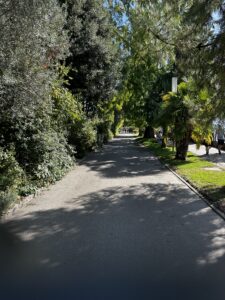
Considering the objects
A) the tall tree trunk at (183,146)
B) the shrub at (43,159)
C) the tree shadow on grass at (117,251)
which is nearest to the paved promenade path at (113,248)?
the tree shadow on grass at (117,251)

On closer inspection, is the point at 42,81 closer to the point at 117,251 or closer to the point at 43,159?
the point at 43,159

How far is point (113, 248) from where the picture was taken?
585 centimetres

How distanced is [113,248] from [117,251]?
0.15m

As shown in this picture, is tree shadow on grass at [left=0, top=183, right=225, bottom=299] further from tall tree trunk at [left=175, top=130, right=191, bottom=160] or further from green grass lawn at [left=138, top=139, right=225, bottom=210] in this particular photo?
tall tree trunk at [left=175, top=130, right=191, bottom=160]

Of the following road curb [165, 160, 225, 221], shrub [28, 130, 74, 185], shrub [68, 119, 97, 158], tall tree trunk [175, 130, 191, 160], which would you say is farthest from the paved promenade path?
tall tree trunk [175, 130, 191, 160]

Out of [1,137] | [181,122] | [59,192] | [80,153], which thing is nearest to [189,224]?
[59,192]

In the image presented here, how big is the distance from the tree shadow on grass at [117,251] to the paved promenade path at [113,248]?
0.04 ft

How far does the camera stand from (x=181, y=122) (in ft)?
59.4

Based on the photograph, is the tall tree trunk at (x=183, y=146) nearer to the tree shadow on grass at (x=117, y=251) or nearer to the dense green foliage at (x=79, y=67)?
the dense green foliage at (x=79, y=67)

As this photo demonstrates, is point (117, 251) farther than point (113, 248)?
Result: No

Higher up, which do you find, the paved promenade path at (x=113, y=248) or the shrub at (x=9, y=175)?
the shrub at (x=9, y=175)

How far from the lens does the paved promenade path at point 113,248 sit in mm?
4430

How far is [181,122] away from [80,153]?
558 cm

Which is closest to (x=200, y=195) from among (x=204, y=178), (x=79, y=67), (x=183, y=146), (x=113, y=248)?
(x=204, y=178)
